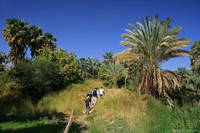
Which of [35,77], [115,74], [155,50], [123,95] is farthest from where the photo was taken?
[115,74]

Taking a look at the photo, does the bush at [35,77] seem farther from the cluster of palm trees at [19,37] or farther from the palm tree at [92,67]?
the palm tree at [92,67]

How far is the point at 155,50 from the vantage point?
36.0 feet

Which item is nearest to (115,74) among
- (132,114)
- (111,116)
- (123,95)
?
(123,95)

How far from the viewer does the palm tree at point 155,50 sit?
1054cm

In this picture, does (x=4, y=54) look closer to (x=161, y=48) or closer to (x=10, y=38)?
(x=10, y=38)

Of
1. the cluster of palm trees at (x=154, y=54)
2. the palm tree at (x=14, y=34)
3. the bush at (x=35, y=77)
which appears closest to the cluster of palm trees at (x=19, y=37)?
the palm tree at (x=14, y=34)

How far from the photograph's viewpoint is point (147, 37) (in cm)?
1134

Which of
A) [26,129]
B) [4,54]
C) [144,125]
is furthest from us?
[4,54]

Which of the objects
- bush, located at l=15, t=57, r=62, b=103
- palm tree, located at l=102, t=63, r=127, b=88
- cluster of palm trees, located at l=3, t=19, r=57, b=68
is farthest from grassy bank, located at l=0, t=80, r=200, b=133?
cluster of palm trees, located at l=3, t=19, r=57, b=68

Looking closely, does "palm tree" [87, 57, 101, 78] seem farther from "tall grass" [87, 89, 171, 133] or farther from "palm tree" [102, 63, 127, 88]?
"tall grass" [87, 89, 171, 133]

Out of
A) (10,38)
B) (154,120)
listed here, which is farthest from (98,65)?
(154,120)

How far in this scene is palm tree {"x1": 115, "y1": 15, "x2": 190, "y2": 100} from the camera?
10.5 meters

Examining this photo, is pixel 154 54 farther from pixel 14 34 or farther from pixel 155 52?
pixel 14 34

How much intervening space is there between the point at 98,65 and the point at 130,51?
19139 millimetres
